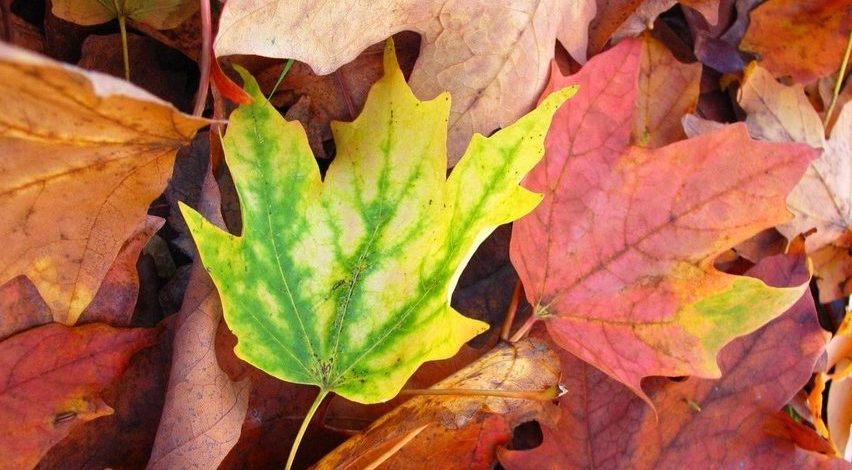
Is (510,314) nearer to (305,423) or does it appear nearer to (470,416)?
(470,416)

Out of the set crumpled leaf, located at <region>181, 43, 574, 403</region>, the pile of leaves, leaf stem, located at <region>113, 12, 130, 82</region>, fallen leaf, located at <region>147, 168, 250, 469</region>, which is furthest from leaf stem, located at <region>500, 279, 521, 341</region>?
leaf stem, located at <region>113, 12, 130, 82</region>

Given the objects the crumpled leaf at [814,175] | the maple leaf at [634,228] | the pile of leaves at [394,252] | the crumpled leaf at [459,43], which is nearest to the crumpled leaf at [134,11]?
the pile of leaves at [394,252]

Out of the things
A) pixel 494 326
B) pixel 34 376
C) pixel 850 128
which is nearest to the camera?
pixel 34 376

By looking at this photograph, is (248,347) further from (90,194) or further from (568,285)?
(568,285)

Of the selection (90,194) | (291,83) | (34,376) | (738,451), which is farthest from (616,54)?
(34,376)

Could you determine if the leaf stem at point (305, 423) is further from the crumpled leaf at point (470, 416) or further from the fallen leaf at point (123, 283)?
the fallen leaf at point (123, 283)

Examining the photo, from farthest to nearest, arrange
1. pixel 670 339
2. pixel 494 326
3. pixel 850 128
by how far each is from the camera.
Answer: pixel 850 128 < pixel 494 326 < pixel 670 339
